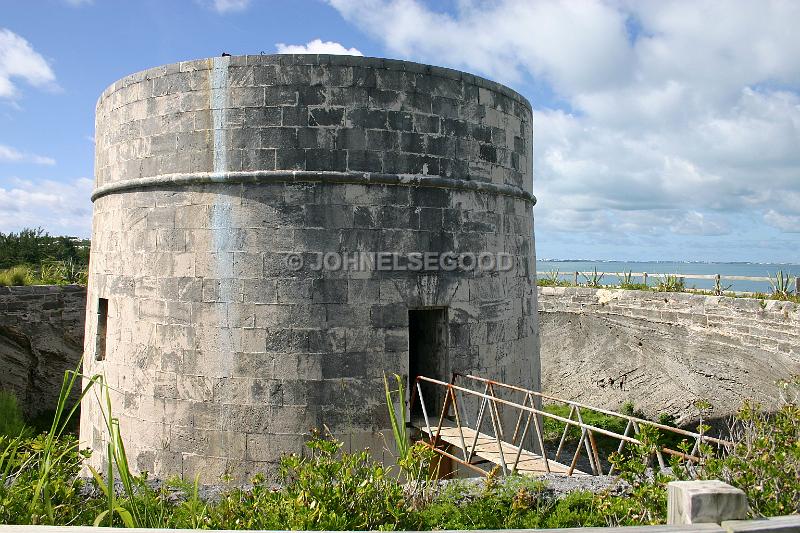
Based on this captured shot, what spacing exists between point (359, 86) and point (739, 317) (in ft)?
31.6

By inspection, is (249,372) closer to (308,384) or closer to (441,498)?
(308,384)

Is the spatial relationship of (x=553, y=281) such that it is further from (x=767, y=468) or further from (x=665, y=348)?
(x=767, y=468)

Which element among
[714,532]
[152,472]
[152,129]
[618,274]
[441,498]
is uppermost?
[152,129]

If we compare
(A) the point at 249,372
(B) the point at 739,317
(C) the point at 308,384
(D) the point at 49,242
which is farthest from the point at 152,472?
(D) the point at 49,242

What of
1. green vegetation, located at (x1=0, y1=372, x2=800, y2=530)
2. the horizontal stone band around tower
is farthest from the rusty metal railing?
the horizontal stone band around tower

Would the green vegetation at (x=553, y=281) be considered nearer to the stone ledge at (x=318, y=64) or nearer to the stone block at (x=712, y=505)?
the stone ledge at (x=318, y=64)

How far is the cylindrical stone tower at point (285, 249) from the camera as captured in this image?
6.75 meters

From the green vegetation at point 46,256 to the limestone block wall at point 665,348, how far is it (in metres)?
12.5

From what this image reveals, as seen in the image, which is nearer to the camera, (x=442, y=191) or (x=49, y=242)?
(x=442, y=191)

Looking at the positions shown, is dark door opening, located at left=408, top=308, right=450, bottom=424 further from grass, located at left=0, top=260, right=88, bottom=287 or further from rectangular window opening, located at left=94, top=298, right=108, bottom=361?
grass, located at left=0, top=260, right=88, bottom=287

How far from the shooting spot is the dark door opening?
7484 mm

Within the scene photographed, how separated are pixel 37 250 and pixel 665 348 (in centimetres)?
1990

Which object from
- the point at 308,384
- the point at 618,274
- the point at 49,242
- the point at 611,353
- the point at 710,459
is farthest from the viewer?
the point at 49,242

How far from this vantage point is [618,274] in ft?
59.2
